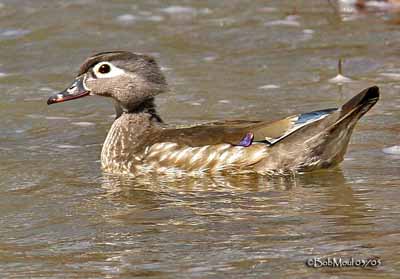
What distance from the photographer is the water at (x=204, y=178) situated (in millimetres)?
6812

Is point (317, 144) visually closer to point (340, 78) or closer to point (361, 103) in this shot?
point (361, 103)

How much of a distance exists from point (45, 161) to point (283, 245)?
10.1 ft

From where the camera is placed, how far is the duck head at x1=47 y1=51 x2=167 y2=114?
32.1 ft

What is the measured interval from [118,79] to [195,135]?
100 cm

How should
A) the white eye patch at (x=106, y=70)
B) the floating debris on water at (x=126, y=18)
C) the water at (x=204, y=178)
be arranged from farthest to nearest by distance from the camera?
the floating debris on water at (x=126, y=18) → the white eye patch at (x=106, y=70) → the water at (x=204, y=178)

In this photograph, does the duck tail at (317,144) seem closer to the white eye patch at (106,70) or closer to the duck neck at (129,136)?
the duck neck at (129,136)

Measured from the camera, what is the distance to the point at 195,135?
29.9ft

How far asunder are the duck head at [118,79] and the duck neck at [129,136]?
0.12 m

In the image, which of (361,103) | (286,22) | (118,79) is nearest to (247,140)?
(361,103)

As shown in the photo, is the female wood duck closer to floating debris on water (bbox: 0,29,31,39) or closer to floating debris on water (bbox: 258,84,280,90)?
floating debris on water (bbox: 258,84,280,90)

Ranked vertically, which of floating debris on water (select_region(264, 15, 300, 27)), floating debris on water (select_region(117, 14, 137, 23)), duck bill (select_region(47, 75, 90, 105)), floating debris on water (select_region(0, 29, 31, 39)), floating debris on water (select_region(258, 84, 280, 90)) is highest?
duck bill (select_region(47, 75, 90, 105))

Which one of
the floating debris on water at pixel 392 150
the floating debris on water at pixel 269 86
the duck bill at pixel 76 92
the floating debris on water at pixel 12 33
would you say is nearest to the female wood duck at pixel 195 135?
the duck bill at pixel 76 92

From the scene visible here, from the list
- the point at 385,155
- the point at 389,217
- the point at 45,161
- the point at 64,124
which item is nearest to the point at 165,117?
the point at 64,124

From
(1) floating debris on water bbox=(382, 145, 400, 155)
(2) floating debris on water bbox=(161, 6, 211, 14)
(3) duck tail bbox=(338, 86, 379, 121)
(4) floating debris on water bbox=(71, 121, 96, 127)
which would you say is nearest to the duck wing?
(3) duck tail bbox=(338, 86, 379, 121)
